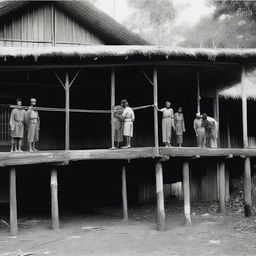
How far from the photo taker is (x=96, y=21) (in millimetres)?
20500

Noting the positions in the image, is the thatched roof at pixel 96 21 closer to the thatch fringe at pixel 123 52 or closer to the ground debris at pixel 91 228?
the thatch fringe at pixel 123 52

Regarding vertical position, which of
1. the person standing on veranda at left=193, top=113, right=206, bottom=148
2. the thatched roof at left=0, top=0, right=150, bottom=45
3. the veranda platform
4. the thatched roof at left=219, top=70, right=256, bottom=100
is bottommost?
the veranda platform

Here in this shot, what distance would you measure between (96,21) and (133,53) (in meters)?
5.99

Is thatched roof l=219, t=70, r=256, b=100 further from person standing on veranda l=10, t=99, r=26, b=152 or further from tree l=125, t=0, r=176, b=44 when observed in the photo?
tree l=125, t=0, r=176, b=44

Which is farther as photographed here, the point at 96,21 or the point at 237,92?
the point at 237,92

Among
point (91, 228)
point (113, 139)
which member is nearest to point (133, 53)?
point (113, 139)

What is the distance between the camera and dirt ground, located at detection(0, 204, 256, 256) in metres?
13.1

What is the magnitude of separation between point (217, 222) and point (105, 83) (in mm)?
7441

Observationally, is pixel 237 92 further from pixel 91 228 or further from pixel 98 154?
pixel 91 228

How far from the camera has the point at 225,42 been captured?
40188mm

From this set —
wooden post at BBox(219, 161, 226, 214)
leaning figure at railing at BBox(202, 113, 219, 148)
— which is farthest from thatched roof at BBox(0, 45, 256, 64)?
wooden post at BBox(219, 161, 226, 214)

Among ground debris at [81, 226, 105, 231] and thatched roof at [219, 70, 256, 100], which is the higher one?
thatched roof at [219, 70, 256, 100]

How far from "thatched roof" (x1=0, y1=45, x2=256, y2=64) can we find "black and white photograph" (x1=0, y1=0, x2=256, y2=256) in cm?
4

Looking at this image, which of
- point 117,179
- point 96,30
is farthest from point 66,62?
point 117,179
